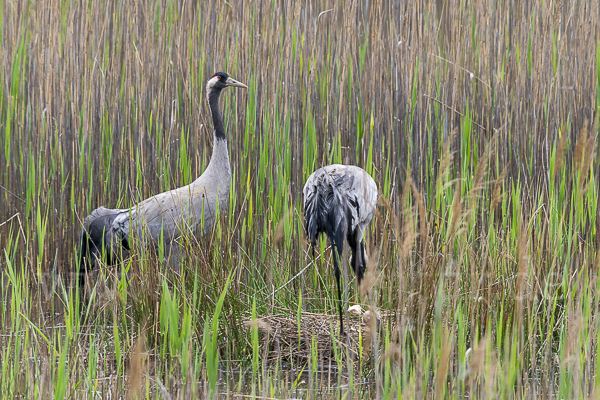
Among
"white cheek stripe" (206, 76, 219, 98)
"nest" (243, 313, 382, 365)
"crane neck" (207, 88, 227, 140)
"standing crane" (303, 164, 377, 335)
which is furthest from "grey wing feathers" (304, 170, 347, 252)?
"white cheek stripe" (206, 76, 219, 98)

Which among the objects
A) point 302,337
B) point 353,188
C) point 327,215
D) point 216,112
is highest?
point 216,112

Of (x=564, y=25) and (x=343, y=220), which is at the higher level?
(x=564, y=25)

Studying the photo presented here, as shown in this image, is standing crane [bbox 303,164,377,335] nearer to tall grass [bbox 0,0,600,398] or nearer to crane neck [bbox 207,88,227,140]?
tall grass [bbox 0,0,600,398]

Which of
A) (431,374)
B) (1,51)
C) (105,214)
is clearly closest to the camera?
(431,374)

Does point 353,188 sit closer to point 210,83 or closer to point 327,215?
point 327,215

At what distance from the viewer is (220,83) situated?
3480 millimetres

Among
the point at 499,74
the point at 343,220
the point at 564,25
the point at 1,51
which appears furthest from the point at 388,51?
the point at 1,51

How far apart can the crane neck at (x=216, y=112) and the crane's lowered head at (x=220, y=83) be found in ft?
0.04

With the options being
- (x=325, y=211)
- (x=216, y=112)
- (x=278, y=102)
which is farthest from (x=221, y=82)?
(x=325, y=211)

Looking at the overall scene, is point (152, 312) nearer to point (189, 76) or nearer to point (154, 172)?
point (154, 172)

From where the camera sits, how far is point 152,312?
108 inches

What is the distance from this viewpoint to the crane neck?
3.48m

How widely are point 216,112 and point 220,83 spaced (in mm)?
139

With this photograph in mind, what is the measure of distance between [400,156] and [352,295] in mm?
787
